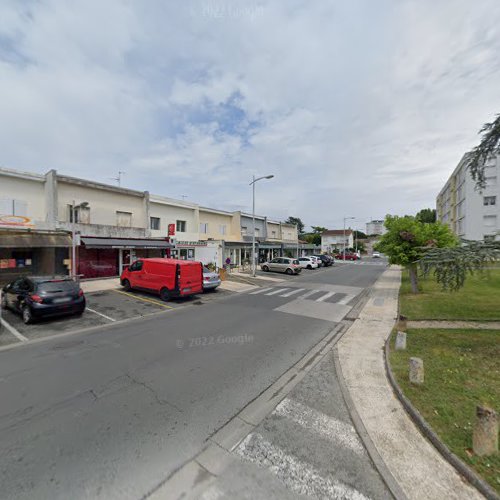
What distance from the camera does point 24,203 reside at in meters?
15.4

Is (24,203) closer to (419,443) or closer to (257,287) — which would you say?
(257,287)

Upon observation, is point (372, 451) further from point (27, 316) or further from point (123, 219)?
point (123, 219)

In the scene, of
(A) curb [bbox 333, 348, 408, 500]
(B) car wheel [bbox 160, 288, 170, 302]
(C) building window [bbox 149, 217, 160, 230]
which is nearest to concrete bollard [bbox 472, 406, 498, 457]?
(A) curb [bbox 333, 348, 408, 500]

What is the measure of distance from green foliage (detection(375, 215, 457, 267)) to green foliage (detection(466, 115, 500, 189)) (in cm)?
678

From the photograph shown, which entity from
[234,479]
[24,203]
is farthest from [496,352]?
[24,203]

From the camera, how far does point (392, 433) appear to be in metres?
3.41

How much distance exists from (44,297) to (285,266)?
19725 millimetres

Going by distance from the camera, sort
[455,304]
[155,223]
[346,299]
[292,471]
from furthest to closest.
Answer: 1. [155,223]
2. [346,299]
3. [455,304]
4. [292,471]

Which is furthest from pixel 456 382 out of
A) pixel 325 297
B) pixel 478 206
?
pixel 478 206

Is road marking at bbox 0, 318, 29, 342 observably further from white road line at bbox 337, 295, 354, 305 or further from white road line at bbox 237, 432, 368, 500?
white road line at bbox 337, 295, 354, 305

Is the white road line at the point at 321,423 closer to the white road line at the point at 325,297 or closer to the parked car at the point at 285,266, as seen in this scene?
the white road line at the point at 325,297

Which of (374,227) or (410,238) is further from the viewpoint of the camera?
(374,227)

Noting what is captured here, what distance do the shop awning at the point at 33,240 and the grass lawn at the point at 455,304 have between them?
18211 mm

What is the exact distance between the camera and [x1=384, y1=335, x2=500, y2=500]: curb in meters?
2.54
